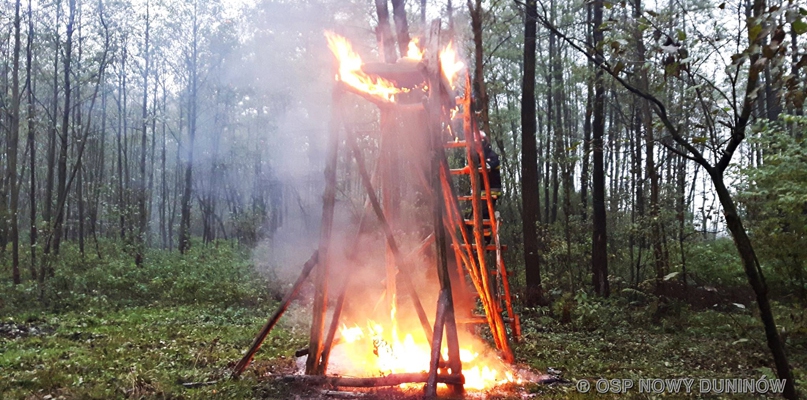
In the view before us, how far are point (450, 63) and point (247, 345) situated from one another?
20.2 feet

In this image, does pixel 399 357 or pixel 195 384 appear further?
pixel 399 357

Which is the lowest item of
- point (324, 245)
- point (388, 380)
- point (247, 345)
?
point (247, 345)

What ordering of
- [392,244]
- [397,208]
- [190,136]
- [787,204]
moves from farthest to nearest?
[190,136] → [787,204] → [397,208] → [392,244]

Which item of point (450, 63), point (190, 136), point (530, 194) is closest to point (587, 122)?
point (530, 194)

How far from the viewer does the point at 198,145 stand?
3753 centimetres

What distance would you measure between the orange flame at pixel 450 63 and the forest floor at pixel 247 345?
3983mm

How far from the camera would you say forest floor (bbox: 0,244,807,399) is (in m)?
6.20

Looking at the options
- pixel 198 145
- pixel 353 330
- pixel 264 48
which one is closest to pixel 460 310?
pixel 353 330

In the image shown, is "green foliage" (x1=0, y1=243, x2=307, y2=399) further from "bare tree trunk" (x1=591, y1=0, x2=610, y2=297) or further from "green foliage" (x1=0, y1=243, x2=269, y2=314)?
"bare tree trunk" (x1=591, y1=0, x2=610, y2=297)

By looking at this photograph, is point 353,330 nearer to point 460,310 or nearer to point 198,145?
point 460,310

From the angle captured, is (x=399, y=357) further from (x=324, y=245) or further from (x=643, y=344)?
(x=643, y=344)

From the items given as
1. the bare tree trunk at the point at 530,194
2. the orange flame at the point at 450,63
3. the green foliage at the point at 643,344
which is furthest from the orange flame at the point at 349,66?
the bare tree trunk at the point at 530,194

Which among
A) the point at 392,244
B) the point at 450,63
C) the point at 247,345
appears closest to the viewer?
the point at 392,244

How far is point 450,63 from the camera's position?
22.6 feet
